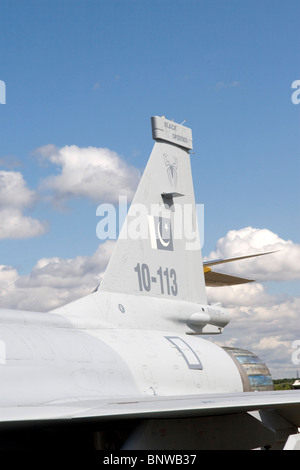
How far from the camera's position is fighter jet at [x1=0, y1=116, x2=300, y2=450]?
17.1ft

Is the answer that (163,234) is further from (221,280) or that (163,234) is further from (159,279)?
(221,280)

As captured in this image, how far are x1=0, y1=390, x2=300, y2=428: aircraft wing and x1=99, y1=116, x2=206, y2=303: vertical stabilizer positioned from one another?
2150mm

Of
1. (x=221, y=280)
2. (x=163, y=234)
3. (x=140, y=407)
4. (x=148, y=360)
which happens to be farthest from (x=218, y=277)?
(x=140, y=407)

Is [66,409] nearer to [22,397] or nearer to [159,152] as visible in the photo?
[22,397]

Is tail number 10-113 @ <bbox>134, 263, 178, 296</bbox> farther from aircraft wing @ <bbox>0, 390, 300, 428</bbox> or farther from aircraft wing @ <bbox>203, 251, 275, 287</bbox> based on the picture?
aircraft wing @ <bbox>0, 390, 300, 428</bbox>

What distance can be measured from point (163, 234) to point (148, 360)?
7.17ft

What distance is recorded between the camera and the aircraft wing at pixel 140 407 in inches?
180

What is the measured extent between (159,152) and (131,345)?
3020mm

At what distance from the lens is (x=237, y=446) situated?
6.03m

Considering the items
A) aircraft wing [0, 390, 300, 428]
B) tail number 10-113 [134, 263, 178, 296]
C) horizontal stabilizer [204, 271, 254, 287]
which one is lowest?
aircraft wing [0, 390, 300, 428]

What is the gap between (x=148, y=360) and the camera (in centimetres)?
652

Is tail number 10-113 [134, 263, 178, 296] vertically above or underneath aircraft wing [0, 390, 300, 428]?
above

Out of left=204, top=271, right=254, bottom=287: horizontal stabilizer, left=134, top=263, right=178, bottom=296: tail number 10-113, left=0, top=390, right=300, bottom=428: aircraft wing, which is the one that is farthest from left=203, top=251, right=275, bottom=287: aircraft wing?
left=0, top=390, right=300, bottom=428: aircraft wing

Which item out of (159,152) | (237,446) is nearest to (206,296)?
(159,152)
